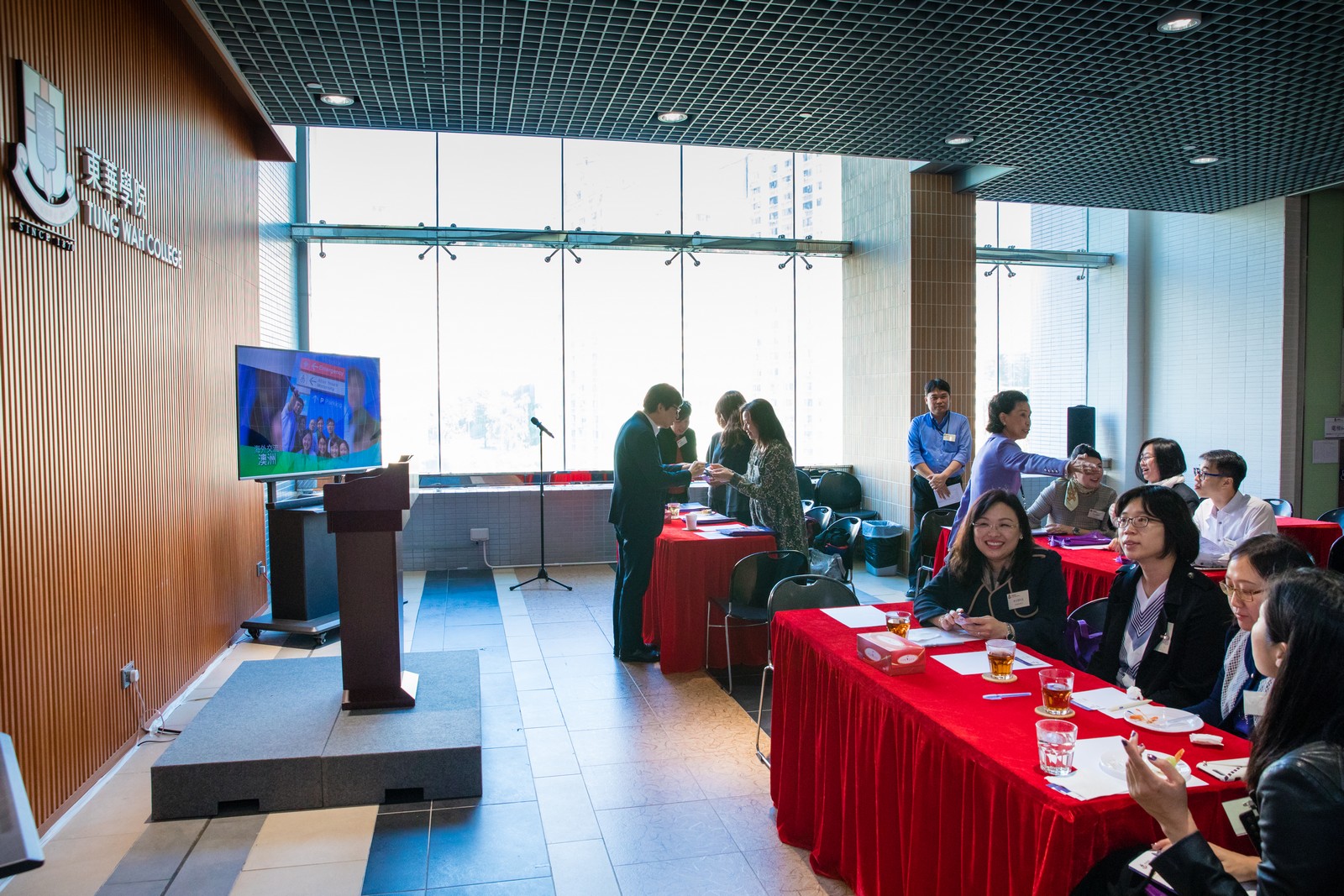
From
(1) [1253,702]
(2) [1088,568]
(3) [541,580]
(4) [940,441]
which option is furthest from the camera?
(3) [541,580]

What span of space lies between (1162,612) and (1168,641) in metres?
0.10

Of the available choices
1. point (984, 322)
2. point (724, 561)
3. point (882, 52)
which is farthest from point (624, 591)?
point (984, 322)

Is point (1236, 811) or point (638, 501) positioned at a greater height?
point (638, 501)

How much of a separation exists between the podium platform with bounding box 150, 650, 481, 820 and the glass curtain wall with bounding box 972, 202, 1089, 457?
26.6 feet

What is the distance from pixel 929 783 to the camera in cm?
231

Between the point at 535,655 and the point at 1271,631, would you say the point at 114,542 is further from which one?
the point at 1271,631

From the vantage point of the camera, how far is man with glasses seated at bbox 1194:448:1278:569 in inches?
187

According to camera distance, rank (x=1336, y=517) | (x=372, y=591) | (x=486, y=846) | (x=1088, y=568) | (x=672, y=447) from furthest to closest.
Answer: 1. (x=672, y=447)
2. (x=1336, y=517)
3. (x=1088, y=568)
4. (x=372, y=591)
5. (x=486, y=846)

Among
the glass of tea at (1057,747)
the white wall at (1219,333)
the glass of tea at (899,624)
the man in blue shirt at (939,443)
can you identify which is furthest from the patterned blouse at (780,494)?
the white wall at (1219,333)

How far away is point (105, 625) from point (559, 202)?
6.22 metres

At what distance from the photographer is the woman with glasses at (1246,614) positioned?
240 centimetres

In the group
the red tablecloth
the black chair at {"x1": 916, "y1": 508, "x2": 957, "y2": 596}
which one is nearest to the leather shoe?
the red tablecloth

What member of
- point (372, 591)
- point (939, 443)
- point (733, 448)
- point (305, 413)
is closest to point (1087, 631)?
point (372, 591)

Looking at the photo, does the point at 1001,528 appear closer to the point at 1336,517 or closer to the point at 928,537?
the point at 928,537
